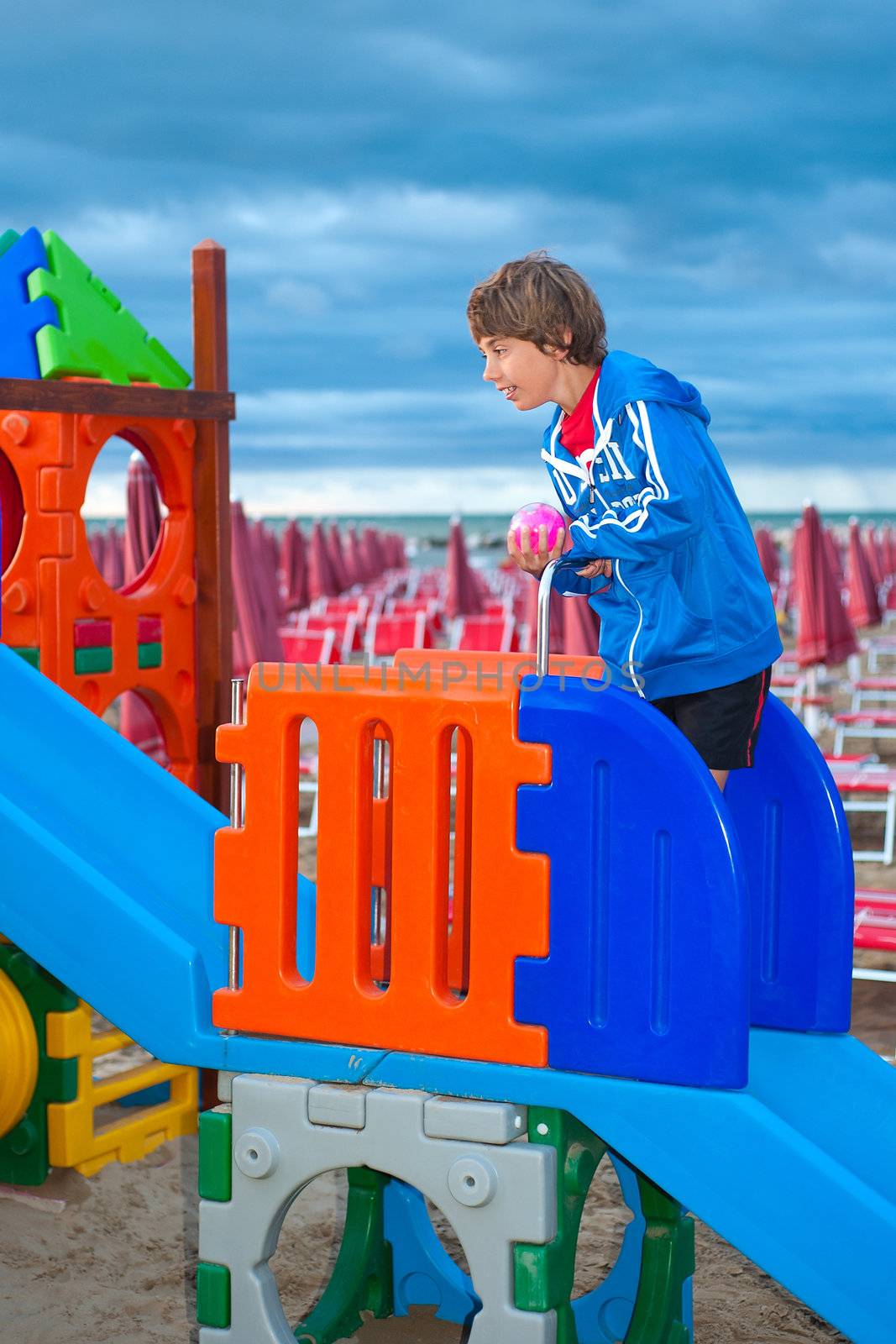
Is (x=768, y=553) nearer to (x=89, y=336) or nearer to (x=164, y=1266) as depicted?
(x=89, y=336)

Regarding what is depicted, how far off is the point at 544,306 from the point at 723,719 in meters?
0.81

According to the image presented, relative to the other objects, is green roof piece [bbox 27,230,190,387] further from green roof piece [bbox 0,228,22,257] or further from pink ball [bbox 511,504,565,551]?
pink ball [bbox 511,504,565,551]

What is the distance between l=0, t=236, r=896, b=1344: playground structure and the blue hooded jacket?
20cm

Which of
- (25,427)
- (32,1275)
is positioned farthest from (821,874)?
(25,427)

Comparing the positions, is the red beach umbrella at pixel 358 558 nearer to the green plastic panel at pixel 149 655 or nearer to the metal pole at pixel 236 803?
the green plastic panel at pixel 149 655

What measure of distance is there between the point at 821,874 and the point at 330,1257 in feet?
5.59

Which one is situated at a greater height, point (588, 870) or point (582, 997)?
point (588, 870)

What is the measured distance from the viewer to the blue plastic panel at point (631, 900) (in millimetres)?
2508

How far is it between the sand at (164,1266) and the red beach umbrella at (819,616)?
7.18 meters

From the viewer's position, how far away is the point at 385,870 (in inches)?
117

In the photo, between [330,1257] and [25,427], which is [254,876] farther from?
[25,427]

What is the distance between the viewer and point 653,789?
2.53 meters

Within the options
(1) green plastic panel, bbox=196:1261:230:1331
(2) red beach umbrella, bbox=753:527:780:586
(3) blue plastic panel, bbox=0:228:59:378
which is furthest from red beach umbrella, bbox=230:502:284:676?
(2) red beach umbrella, bbox=753:527:780:586

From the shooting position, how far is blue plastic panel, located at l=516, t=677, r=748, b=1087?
2508 mm
